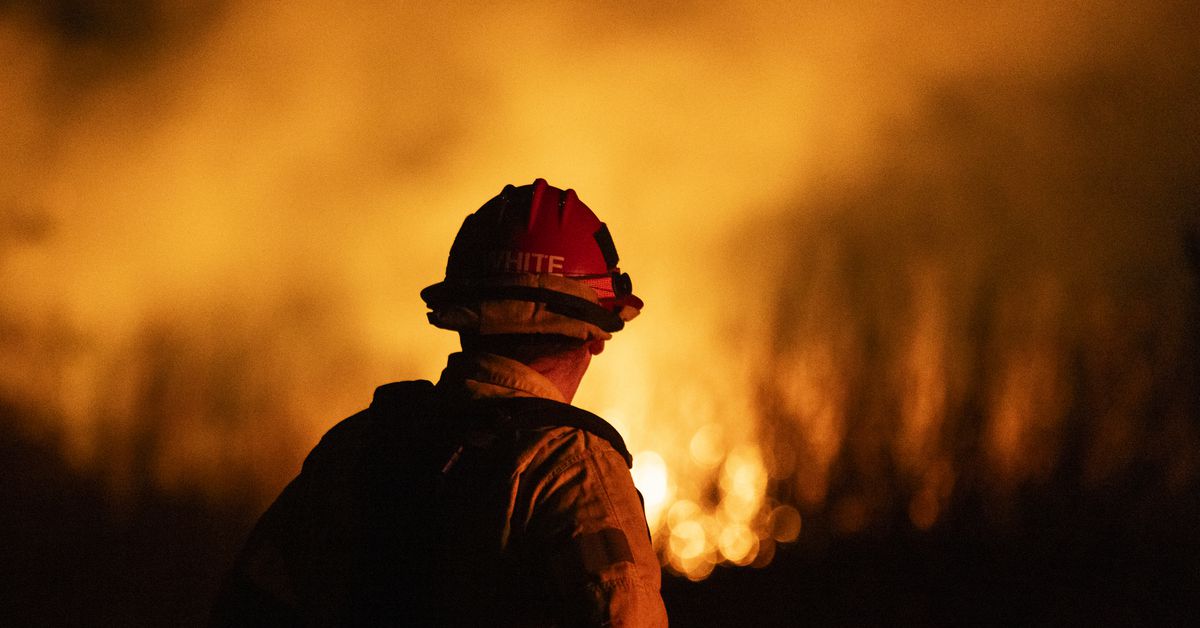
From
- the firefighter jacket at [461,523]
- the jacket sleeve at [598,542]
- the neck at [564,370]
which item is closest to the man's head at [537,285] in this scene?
the neck at [564,370]

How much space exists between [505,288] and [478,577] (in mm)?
1287

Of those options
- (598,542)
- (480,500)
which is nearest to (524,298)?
(480,500)

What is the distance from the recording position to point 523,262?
14.6ft

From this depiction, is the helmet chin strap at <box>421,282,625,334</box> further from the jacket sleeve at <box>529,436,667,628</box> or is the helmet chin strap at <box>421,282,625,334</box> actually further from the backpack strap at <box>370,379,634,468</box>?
the jacket sleeve at <box>529,436,667,628</box>

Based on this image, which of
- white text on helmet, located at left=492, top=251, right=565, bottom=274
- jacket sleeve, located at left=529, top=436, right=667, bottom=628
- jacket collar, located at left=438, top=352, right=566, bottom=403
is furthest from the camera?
white text on helmet, located at left=492, top=251, right=565, bottom=274

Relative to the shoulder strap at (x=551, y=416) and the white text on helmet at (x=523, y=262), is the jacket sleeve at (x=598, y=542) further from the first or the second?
the white text on helmet at (x=523, y=262)

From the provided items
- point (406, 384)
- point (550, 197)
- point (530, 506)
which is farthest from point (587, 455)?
point (550, 197)

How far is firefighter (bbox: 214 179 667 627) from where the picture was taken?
3.46 metres

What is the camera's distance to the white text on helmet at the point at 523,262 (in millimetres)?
4438

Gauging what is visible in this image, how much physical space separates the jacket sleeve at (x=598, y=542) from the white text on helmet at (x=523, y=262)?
974mm

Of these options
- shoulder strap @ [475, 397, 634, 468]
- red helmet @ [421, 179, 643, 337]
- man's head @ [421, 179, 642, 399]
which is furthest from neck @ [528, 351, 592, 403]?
shoulder strap @ [475, 397, 634, 468]

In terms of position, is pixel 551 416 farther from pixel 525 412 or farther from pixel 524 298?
pixel 524 298

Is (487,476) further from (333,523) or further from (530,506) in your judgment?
(333,523)

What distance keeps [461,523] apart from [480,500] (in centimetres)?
10
